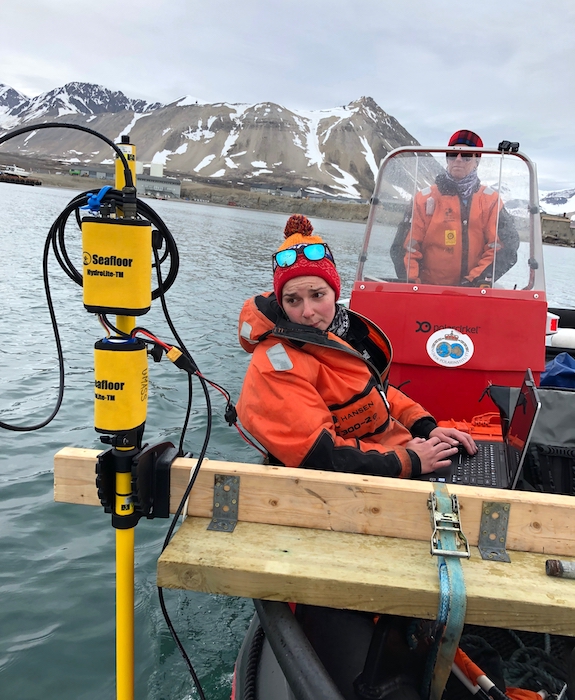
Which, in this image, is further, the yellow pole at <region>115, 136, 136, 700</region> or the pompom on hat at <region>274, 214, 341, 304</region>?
the pompom on hat at <region>274, 214, 341, 304</region>

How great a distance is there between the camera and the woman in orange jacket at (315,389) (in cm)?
223

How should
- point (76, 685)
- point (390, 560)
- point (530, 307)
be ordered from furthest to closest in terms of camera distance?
point (530, 307) < point (76, 685) < point (390, 560)

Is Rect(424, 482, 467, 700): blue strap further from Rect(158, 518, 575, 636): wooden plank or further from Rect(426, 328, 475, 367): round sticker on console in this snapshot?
Rect(426, 328, 475, 367): round sticker on console

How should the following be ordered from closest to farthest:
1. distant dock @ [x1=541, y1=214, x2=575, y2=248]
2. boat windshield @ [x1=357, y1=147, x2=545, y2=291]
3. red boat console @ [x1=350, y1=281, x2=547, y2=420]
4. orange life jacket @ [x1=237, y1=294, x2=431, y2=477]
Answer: orange life jacket @ [x1=237, y1=294, x2=431, y2=477]
red boat console @ [x1=350, y1=281, x2=547, y2=420]
boat windshield @ [x1=357, y1=147, x2=545, y2=291]
distant dock @ [x1=541, y1=214, x2=575, y2=248]

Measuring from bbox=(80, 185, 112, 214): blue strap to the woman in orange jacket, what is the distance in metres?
0.95

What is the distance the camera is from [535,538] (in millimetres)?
1808

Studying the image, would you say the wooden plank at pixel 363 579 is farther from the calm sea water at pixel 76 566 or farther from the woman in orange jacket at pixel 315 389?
the calm sea water at pixel 76 566

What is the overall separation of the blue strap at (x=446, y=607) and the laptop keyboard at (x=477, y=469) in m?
0.66

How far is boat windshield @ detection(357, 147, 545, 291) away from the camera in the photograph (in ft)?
13.4

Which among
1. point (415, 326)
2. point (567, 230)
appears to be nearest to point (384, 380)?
point (415, 326)

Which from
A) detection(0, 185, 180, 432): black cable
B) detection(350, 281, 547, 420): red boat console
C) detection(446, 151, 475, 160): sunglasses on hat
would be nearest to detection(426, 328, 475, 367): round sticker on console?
detection(350, 281, 547, 420): red boat console

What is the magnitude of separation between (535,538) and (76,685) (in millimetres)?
2289

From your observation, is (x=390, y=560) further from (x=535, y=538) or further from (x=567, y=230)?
(x=567, y=230)

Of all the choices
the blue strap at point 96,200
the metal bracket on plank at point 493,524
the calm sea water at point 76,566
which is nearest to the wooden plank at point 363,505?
the metal bracket on plank at point 493,524
